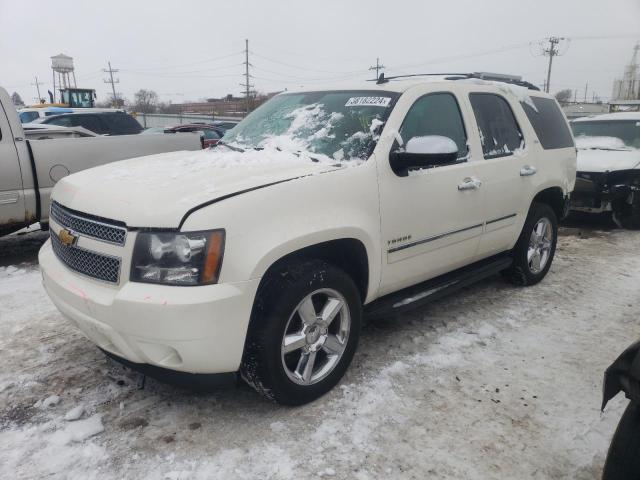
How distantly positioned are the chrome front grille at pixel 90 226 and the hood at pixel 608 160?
6997 mm

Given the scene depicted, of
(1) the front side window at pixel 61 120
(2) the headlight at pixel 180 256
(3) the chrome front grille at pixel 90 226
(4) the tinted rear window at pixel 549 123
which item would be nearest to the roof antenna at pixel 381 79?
(4) the tinted rear window at pixel 549 123

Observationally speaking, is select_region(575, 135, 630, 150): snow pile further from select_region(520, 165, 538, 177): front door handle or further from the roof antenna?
the roof antenna

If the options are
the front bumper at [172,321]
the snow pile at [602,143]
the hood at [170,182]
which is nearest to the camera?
the front bumper at [172,321]

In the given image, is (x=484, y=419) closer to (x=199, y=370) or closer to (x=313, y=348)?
(x=313, y=348)

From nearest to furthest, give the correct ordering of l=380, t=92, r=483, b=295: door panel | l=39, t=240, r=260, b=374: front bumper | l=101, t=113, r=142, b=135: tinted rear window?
l=39, t=240, r=260, b=374: front bumper, l=380, t=92, r=483, b=295: door panel, l=101, t=113, r=142, b=135: tinted rear window

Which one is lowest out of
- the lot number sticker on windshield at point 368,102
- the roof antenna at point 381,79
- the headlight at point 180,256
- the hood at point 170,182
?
the headlight at point 180,256

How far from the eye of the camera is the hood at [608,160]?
734 centimetres

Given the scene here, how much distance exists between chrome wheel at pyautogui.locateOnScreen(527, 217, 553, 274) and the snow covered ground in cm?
76

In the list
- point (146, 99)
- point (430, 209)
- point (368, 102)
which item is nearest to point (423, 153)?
point (430, 209)

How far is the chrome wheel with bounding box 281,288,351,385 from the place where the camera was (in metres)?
2.78

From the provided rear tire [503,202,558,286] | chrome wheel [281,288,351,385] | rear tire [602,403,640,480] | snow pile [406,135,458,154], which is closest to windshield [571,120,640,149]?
rear tire [503,202,558,286]

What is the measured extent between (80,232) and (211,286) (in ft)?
2.89

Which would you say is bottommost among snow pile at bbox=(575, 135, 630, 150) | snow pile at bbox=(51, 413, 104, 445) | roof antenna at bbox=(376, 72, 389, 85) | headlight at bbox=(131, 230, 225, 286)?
snow pile at bbox=(51, 413, 104, 445)

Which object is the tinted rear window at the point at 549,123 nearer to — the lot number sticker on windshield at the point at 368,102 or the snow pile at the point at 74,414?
the lot number sticker on windshield at the point at 368,102
